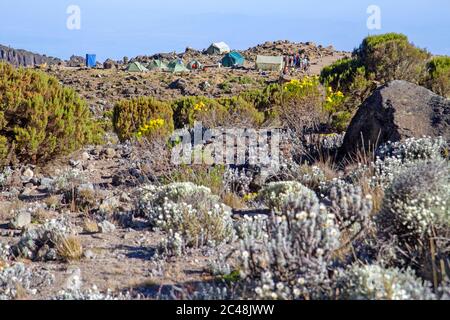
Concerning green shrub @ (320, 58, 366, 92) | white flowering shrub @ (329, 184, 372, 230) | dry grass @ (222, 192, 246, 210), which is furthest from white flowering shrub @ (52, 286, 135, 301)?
green shrub @ (320, 58, 366, 92)

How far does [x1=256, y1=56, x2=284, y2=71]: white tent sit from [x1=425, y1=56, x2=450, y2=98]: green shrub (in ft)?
118

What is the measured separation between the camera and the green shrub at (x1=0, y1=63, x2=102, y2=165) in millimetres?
9000

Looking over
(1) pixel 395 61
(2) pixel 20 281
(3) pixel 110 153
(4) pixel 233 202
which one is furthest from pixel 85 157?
(1) pixel 395 61

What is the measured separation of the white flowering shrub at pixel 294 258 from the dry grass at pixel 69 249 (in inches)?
69.7

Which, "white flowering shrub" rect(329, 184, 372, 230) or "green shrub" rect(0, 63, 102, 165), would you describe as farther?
"green shrub" rect(0, 63, 102, 165)

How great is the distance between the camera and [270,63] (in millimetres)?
51812

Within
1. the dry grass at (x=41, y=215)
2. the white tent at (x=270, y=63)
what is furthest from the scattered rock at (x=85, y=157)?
the white tent at (x=270, y=63)

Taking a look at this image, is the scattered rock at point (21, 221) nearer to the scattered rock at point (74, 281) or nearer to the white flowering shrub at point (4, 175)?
the scattered rock at point (74, 281)

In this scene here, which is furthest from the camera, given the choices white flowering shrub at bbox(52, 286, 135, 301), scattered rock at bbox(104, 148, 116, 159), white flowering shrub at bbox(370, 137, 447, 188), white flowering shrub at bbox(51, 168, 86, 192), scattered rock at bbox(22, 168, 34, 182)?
scattered rock at bbox(104, 148, 116, 159)

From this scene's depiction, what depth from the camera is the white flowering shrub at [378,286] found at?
9.57 feet

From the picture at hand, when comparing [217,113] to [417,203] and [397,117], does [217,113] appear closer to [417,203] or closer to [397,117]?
[397,117]

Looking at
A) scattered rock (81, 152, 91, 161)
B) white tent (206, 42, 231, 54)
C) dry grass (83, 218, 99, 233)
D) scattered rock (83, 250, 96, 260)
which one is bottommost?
scattered rock (83, 250, 96, 260)

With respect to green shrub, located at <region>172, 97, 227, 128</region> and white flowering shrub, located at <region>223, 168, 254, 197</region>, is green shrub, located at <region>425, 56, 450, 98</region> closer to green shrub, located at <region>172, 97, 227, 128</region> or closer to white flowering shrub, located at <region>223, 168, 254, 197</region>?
green shrub, located at <region>172, 97, 227, 128</region>

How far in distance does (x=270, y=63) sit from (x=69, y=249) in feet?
158
